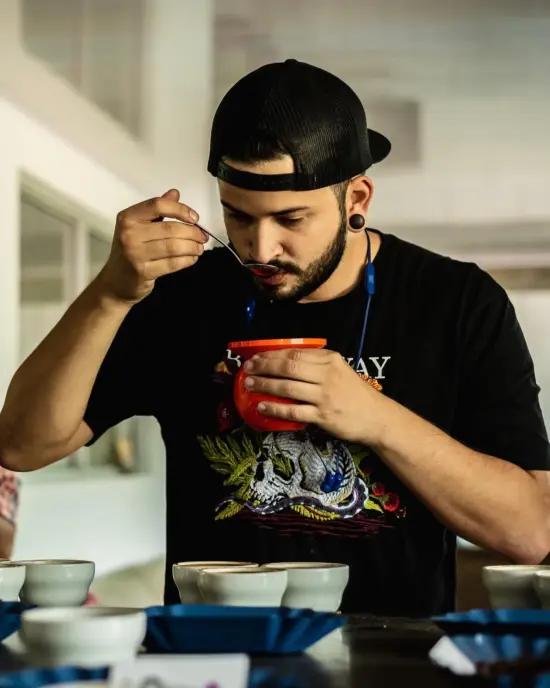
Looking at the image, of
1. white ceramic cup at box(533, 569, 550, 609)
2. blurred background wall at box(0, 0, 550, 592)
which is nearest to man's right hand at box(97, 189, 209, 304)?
white ceramic cup at box(533, 569, 550, 609)

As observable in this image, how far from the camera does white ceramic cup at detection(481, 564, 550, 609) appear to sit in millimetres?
1095

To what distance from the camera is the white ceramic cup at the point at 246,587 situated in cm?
100

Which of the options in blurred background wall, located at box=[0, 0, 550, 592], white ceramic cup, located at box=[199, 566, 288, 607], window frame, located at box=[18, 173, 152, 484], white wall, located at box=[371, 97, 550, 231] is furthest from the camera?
white wall, located at box=[371, 97, 550, 231]

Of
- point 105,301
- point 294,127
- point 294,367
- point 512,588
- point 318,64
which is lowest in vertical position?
point 512,588

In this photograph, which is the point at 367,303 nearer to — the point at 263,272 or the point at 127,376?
the point at 263,272

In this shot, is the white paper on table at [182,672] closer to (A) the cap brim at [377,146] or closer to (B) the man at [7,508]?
(A) the cap brim at [377,146]

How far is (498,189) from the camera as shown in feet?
11.6

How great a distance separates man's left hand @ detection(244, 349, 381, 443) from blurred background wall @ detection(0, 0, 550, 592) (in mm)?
2005

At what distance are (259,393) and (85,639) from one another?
0.63 meters

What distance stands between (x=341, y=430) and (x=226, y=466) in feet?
0.98

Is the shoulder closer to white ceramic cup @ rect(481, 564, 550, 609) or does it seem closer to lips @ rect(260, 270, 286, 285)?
lips @ rect(260, 270, 286, 285)

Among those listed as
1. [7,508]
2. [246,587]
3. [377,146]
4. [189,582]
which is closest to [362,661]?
[246,587]

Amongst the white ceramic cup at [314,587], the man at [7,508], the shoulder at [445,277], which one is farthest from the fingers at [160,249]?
the man at [7,508]

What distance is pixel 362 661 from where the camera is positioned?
88cm
